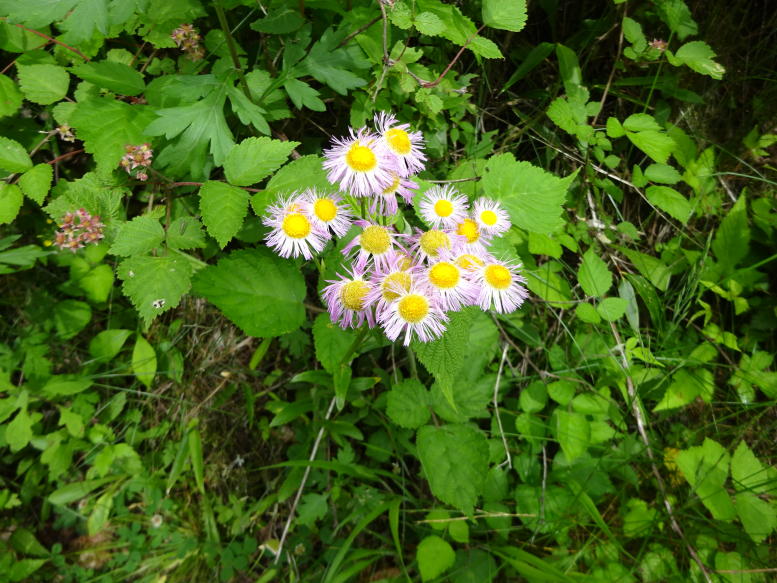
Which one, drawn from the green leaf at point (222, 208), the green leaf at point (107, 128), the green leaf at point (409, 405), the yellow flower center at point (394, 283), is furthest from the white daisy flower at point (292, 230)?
the green leaf at point (409, 405)

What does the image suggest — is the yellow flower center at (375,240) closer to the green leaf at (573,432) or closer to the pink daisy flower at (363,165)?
the pink daisy flower at (363,165)

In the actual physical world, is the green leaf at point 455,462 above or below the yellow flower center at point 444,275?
below

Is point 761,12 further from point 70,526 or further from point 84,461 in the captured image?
point 70,526

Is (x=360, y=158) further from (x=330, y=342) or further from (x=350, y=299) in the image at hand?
(x=330, y=342)

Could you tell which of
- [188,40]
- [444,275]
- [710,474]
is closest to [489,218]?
[444,275]

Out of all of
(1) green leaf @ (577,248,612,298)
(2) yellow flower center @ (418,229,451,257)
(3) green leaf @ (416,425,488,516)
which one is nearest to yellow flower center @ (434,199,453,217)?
(2) yellow flower center @ (418,229,451,257)

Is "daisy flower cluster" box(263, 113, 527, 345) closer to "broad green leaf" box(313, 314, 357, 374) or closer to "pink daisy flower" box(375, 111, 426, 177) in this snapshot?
"pink daisy flower" box(375, 111, 426, 177)
